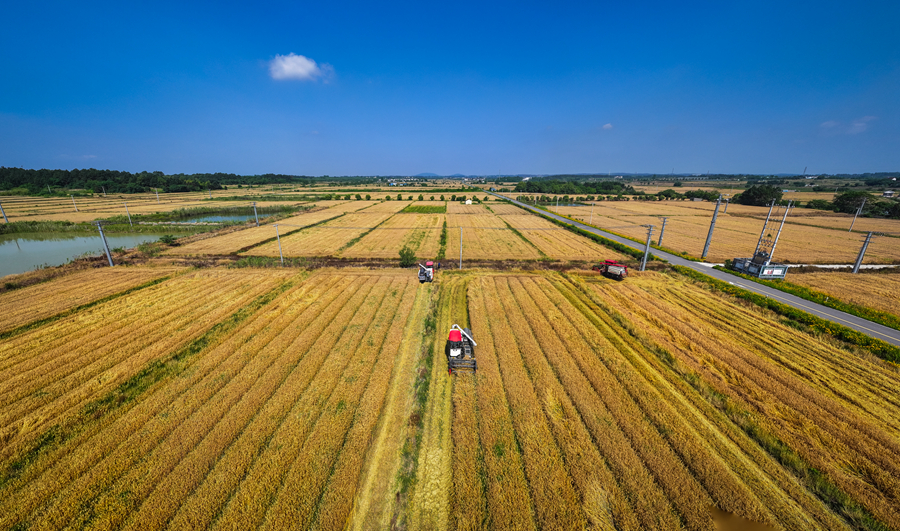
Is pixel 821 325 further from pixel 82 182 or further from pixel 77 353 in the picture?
pixel 82 182

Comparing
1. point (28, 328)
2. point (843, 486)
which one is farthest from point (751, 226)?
point (28, 328)

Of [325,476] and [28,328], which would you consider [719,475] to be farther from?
[28,328]

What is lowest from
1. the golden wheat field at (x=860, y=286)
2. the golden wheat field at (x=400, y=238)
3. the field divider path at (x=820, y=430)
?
the golden wheat field at (x=400, y=238)

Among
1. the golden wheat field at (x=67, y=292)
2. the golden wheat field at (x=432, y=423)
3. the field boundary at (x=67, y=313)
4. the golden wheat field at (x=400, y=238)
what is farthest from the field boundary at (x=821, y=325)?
the golden wheat field at (x=67, y=292)

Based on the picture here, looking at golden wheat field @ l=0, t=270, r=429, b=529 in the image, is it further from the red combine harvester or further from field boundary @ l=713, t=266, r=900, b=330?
field boundary @ l=713, t=266, r=900, b=330

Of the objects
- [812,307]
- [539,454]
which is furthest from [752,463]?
[812,307]

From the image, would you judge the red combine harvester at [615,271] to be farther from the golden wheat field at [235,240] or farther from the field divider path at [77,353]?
the golden wheat field at [235,240]

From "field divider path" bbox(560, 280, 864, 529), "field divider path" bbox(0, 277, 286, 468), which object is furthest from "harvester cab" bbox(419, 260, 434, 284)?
"field divider path" bbox(560, 280, 864, 529)
